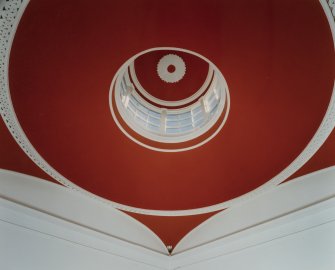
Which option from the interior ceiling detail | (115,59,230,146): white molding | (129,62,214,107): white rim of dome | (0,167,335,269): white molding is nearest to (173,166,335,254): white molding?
(0,167,335,269): white molding

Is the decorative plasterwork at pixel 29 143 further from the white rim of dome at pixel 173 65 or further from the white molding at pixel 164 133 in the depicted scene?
the white rim of dome at pixel 173 65

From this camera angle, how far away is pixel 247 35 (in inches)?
172

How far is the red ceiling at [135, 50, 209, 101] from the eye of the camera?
7.12 meters

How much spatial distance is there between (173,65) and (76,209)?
3929 mm

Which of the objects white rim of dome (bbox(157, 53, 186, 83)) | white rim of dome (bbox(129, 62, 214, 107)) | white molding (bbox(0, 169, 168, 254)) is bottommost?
white molding (bbox(0, 169, 168, 254))

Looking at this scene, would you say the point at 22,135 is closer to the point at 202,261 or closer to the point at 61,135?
the point at 61,135

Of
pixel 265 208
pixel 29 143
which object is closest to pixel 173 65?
pixel 29 143

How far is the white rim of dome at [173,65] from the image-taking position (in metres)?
7.06

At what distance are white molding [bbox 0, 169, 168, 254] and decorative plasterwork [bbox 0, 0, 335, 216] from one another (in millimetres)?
241

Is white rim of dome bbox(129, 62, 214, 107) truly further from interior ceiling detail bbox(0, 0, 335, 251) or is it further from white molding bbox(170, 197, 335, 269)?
white molding bbox(170, 197, 335, 269)

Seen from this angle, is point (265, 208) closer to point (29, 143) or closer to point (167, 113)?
point (167, 113)

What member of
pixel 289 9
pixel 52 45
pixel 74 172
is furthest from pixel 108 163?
pixel 289 9

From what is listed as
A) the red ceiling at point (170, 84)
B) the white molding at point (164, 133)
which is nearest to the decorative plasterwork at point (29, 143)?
the white molding at point (164, 133)

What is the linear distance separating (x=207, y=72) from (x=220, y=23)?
119 inches
